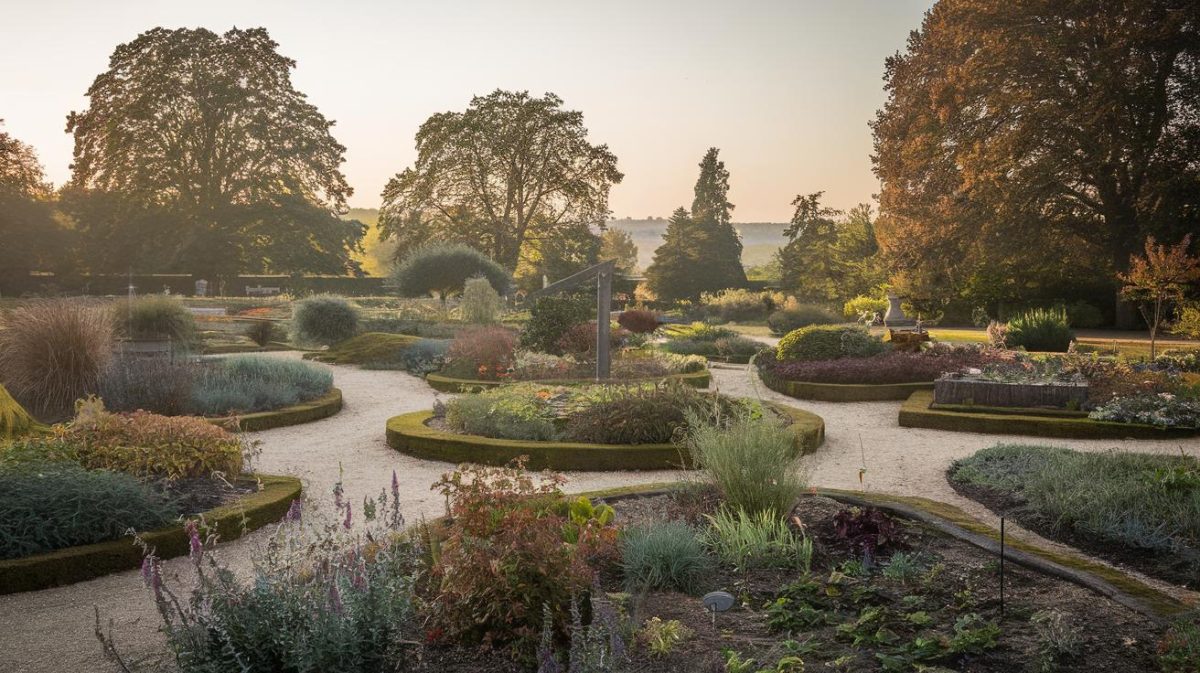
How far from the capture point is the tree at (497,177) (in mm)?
44219

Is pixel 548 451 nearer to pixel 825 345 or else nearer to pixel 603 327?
pixel 603 327

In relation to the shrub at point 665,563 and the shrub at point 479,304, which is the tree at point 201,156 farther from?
Answer: the shrub at point 665,563

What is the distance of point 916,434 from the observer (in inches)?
419

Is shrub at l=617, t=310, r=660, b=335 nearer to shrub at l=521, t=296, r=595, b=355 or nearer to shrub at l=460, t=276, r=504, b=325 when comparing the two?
shrub at l=460, t=276, r=504, b=325

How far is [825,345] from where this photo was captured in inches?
616

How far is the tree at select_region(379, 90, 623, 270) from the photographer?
145 feet

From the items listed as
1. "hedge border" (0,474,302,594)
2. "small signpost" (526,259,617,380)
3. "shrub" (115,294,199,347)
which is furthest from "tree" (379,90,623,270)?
"hedge border" (0,474,302,594)

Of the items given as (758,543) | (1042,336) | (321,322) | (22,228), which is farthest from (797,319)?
(22,228)

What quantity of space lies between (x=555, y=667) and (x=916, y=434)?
8389 millimetres

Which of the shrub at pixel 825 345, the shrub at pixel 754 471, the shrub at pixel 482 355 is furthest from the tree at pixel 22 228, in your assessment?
the shrub at pixel 754 471

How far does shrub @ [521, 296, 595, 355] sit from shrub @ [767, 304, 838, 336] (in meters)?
10.9

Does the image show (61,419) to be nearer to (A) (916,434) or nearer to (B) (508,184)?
(A) (916,434)

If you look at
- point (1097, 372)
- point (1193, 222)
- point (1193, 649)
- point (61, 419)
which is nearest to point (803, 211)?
point (1193, 222)

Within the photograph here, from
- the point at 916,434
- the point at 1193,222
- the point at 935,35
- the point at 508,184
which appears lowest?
the point at 916,434
